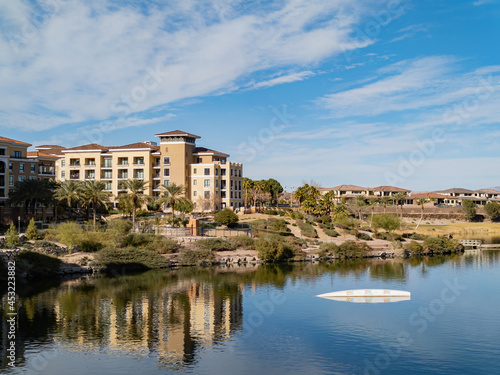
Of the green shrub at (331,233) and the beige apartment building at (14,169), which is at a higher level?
the beige apartment building at (14,169)

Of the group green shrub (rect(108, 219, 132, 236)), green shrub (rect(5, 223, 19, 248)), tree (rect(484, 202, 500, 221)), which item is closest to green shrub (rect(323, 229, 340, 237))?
green shrub (rect(108, 219, 132, 236))

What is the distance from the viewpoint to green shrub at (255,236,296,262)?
69250 mm

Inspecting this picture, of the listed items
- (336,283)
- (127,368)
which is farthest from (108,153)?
(127,368)

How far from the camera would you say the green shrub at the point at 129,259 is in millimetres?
59688

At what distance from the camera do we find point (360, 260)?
73.5 m

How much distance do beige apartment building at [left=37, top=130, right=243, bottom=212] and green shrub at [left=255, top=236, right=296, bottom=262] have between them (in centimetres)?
2624

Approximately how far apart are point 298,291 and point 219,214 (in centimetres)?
3587

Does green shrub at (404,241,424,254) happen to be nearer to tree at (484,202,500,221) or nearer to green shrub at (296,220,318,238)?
green shrub at (296,220,318,238)

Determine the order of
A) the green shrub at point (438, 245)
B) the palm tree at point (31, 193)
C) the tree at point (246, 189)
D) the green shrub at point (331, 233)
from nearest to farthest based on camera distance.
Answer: the palm tree at point (31, 193)
the green shrub at point (438, 245)
the green shrub at point (331, 233)
the tree at point (246, 189)

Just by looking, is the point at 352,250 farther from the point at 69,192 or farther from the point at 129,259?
the point at 69,192

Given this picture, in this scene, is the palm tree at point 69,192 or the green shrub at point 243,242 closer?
the palm tree at point 69,192

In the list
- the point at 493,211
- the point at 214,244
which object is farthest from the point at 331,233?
the point at 493,211

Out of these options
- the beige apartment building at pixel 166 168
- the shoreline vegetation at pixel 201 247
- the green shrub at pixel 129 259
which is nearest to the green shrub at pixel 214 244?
the shoreline vegetation at pixel 201 247

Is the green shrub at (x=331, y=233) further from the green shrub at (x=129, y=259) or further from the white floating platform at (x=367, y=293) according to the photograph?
the white floating platform at (x=367, y=293)
